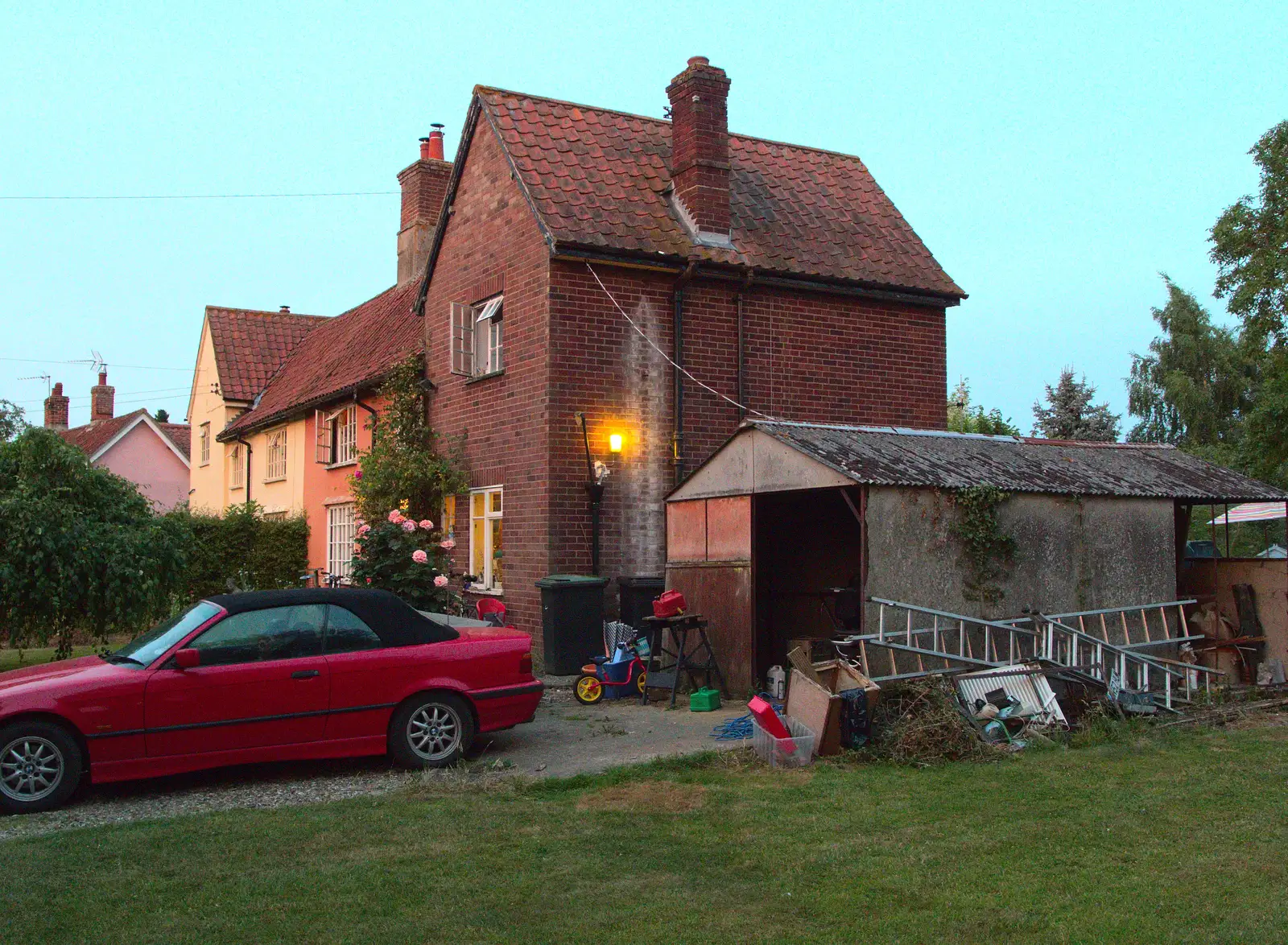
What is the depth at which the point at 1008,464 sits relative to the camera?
12.9 metres

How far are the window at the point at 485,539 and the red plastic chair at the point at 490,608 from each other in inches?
40.2

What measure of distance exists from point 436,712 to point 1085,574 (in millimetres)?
6883

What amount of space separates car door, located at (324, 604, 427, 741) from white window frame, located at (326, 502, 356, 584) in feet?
42.6

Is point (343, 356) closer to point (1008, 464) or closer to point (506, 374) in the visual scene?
point (506, 374)

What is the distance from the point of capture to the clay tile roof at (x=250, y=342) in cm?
3019

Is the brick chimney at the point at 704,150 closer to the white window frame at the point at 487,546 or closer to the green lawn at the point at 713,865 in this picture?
the white window frame at the point at 487,546

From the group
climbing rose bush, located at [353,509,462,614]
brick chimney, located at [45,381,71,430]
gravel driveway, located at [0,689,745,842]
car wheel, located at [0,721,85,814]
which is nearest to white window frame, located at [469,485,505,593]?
climbing rose bush, located at [353,509,462,614]

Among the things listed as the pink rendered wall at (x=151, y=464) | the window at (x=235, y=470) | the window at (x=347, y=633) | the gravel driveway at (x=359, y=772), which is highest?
the pink rendered wall at (x=151, y=464)

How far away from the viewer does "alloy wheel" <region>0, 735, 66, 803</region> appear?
8.17 metres

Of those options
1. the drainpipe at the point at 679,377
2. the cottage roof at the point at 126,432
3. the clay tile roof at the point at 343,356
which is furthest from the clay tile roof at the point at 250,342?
A: the drainpipe at the point at 679,377

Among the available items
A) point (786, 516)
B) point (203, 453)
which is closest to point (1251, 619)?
point (786, 516)

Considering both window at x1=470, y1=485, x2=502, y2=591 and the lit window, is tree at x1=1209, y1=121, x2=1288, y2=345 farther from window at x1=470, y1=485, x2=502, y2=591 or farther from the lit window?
the lit window

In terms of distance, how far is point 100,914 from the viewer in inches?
225

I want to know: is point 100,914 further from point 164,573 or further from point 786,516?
point 786,516
